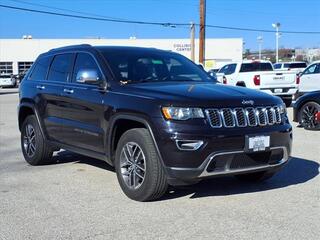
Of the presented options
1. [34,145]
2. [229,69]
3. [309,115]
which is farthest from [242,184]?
[229,69]

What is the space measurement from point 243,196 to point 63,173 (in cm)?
284

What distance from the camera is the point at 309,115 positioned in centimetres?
1244

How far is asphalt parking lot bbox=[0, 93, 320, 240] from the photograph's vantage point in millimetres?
4871

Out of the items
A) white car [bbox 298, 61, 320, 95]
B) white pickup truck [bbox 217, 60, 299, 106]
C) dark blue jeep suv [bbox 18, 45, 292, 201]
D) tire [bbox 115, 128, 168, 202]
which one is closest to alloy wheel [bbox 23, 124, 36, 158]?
dark blue jeep suv [bbox 18, 45, 292, 201]

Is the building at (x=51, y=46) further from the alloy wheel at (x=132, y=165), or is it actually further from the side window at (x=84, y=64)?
the alloy wheel at (x=132, y=165)

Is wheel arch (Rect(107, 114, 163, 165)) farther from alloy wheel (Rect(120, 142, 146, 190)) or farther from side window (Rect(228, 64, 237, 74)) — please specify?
side window (Rect(228, 64, 237, 74))

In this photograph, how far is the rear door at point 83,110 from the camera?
21.3 feet

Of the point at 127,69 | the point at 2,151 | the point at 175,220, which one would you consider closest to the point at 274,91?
the point at 2,151

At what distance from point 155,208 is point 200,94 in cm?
132

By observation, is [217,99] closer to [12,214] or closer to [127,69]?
[127,69]

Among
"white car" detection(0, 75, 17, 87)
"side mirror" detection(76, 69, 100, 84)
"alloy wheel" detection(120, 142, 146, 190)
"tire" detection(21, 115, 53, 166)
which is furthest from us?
"white car" detection(0, 75, 17, 87)

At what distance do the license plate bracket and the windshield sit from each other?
1512mm

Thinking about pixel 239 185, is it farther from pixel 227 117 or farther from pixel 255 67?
pixel 255 67

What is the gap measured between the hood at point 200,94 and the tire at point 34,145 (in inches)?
95.9
